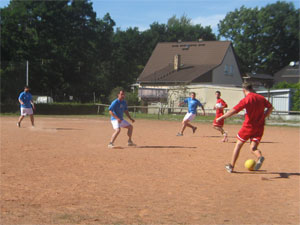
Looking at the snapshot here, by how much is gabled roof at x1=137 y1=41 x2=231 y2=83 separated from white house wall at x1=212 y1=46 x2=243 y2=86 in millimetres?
804

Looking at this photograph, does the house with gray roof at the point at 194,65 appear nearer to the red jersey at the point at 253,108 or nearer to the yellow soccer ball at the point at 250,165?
the yellow soccer ball at the point at 250,165

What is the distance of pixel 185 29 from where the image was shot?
7281 centimetres

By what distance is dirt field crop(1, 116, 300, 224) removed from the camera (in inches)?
196

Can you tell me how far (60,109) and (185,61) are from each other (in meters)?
21.3

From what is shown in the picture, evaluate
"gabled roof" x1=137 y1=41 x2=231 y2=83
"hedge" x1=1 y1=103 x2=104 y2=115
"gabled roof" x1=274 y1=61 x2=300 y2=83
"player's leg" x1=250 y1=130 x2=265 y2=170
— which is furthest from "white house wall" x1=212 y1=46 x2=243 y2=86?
"player's leg" x1=250 y1=130 x2=265 y2=170

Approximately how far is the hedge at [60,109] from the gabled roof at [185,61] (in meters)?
12.4

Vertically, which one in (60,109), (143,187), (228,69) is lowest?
(143,187)

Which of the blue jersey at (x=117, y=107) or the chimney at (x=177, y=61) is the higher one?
the chimney at (x=177, y=61)

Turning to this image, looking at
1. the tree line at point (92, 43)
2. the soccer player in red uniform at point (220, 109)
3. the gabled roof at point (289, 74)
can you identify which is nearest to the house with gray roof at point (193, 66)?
the tree line at point (92, 43)

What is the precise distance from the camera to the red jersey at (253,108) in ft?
24.2

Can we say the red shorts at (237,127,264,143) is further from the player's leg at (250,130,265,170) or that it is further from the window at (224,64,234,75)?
the window at (224,64,234,75)

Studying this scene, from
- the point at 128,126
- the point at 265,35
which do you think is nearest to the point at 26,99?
the point at 128,126

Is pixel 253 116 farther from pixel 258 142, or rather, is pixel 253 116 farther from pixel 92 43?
pixel 92 43

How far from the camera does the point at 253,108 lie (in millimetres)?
7414
